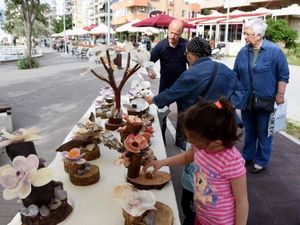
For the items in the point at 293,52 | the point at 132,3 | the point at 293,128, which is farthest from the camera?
the point at 132,3

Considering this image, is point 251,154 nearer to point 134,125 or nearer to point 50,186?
point 134,125

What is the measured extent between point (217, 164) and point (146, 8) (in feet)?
189

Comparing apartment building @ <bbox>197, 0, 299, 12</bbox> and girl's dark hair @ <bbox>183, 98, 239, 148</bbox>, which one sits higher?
apartment building @ <bbox>197, 0, 299, 12</bbox>

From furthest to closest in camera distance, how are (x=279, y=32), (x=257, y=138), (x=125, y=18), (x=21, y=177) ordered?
(x=125, y=18) < (x=279, y=32) < (x=257, y=138) < (x=21, y=177)

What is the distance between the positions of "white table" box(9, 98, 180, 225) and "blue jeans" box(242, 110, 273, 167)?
200cm

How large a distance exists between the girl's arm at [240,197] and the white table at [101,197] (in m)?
0.28

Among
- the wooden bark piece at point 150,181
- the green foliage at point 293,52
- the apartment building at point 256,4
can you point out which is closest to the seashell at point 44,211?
the wooden bark piece at point 150,181

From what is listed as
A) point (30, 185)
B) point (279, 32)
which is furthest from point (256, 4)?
point (30, 185)

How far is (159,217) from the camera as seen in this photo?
5.02ft

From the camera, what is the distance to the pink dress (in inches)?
59.5

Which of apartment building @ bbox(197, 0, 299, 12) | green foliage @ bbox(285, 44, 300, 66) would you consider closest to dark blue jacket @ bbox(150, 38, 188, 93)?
green foliage @ bbox(285, 44, 300, 66)

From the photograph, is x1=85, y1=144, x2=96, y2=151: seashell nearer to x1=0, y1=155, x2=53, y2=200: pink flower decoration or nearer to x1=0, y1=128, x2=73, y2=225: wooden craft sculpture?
x1=0, y1=128, x2=73, y2=225: wooden craft sculpture

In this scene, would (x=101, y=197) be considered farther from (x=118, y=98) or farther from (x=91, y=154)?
(x=118, y=98)

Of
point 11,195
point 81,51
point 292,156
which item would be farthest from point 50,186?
point 81,51
